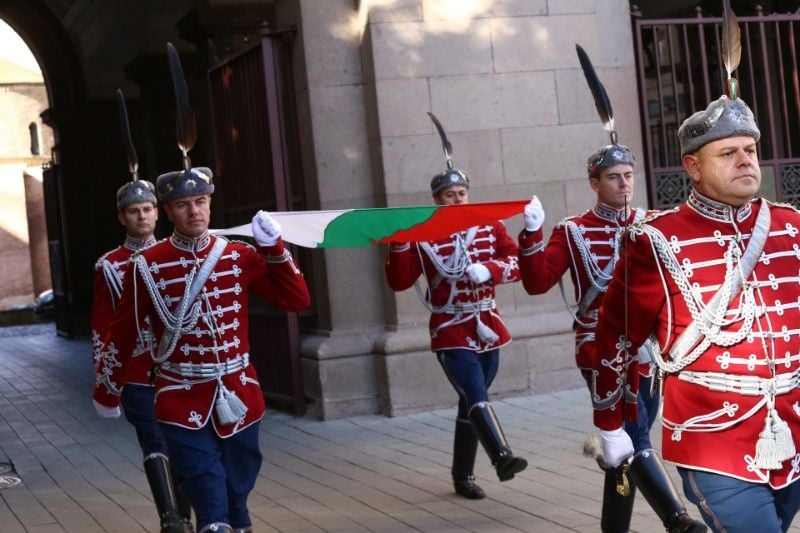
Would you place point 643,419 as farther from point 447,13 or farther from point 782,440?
point 447,13

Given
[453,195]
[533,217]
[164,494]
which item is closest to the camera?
[533,217]

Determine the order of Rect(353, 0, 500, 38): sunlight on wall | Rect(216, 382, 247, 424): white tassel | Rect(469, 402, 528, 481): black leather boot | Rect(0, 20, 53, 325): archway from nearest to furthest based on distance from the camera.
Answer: Rect(216, 382, 247, 424): white tassel, Rect(469, 402, 528, 481): black leather boot, Rect(353, 0, 500, 38): sunlight on wall, Rect(0, 20, 53, 325): archway

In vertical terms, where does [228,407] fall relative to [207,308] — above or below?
below

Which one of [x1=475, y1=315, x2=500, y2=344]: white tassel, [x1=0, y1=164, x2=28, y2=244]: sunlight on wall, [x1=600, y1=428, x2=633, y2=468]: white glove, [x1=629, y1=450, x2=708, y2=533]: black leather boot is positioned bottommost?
[x1=629, y1=450, x2=708, y2=533]: black leather boot

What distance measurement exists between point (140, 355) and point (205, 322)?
1.40 m

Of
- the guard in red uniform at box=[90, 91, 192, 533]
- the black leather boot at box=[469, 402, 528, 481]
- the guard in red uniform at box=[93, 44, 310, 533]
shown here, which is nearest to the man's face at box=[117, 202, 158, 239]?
the guard in red uniform at box=[90, 91, 192, 533]

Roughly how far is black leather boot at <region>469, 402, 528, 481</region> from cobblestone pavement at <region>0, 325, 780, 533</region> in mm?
201

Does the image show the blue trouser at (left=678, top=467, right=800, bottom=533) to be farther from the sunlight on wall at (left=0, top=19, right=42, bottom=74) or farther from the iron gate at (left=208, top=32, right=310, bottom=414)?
the sunlight on wall at (left=0, top=19, right=42, bottom=74)

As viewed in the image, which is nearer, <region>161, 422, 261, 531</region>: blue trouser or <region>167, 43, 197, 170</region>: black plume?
<region>161, 422, 261, 531</region>: blue trouser

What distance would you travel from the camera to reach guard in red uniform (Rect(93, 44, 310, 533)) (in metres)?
5.92

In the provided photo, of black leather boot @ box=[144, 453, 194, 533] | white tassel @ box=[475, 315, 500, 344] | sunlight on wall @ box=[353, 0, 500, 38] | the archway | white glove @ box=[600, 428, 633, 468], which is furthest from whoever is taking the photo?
the archway

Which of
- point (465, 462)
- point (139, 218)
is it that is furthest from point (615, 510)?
point (139, 218)

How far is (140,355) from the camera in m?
7.34

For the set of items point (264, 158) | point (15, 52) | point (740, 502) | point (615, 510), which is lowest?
point (615, 510)
